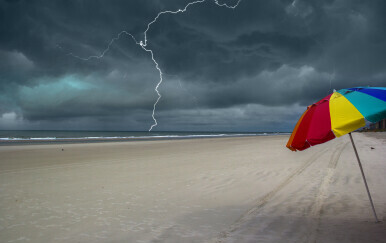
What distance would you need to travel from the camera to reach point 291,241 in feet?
12.6

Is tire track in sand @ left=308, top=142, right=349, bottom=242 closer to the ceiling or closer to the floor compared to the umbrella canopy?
closer to the floor

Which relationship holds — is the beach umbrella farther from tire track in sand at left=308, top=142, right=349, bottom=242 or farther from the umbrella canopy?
tire track in sand at left=308, top=142, right=349, bottom=242

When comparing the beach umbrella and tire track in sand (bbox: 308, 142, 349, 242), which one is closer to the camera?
the beach umbrella

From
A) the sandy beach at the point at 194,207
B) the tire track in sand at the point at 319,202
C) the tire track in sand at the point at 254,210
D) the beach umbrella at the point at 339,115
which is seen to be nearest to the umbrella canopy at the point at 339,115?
the beach umbrella at the point at 339,115

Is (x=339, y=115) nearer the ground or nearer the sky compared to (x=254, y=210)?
nearer the sky

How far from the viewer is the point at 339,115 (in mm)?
3672

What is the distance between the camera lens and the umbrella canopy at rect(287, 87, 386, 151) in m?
3.44

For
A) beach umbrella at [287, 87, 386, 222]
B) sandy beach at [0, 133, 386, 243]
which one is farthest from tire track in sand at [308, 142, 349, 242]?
beach umbrella at [287, 87, 386, 222]

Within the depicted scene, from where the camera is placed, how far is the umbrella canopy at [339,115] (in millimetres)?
3443

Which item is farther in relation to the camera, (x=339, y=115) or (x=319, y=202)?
(x=319, y=202)

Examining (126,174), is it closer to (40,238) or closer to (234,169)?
(234,169)

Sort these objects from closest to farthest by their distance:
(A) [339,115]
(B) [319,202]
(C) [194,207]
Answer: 1. (A) [339,115]
2. (C) [194,207]
3. (B) [319,202]

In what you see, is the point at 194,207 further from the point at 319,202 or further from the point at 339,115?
the point at 339,115

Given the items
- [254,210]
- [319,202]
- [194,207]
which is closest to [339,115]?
[254,210]
